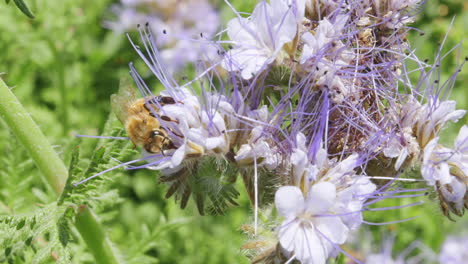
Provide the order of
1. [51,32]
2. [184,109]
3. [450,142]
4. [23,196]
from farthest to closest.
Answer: [51,32]
[23,196]
[450,142]
[184,109]

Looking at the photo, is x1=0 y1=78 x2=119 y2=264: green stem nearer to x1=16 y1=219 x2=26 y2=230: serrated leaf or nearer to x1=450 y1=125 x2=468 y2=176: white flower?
x1=16 y1=219 x2=26 y2=230: serrated leaf

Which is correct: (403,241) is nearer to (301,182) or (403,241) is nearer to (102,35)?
(301,182)

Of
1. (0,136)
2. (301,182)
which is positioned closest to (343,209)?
(301,182)

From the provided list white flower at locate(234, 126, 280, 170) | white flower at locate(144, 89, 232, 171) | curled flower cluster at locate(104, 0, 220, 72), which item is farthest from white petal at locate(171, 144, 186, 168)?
curled flower cluster at locate(104, 0, 220, 72)

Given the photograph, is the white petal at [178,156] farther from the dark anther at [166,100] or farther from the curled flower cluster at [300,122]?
the dark anther at [166,100]

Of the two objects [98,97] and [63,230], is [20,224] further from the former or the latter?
[98,97]

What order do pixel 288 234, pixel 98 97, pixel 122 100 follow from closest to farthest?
pixel 288 234
pixel 122 100
pixel 98 97

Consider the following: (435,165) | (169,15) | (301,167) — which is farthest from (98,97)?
(435,165)
